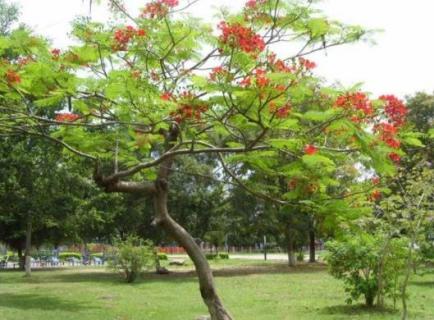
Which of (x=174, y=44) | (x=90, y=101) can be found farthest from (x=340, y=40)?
(x=90, y=101)

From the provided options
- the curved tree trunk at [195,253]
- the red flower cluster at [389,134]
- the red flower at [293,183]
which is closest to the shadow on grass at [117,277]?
the curved tree trunk at [195,253]

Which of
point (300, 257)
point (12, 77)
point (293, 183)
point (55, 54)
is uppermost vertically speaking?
point (55, 54)

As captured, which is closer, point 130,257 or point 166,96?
point 166,96

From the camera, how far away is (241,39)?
5164mm

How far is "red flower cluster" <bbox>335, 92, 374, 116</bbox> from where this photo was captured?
17.7 ft

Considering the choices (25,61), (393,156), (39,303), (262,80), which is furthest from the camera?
(39,303)

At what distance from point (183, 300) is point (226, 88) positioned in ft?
35.3

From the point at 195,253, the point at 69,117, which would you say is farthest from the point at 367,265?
the point at 69,117

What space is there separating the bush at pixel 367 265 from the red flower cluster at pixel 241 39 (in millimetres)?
7301

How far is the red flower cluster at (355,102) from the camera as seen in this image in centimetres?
539

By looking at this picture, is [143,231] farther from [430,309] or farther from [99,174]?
[99,174]

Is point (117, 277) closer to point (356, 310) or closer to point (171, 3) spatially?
point (356, 310)

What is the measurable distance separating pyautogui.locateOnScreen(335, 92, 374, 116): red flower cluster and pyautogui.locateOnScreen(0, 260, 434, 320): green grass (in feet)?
21.8

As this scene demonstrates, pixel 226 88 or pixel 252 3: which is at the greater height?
pixel 252 3
